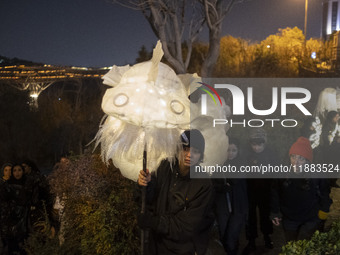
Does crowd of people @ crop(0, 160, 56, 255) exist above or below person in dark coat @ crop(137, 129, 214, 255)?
below

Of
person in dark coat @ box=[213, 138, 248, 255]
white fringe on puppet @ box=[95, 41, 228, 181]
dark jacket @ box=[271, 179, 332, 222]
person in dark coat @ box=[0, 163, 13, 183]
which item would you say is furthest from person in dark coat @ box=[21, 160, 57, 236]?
dark jacket @ box=[271, 179, 332, 222]

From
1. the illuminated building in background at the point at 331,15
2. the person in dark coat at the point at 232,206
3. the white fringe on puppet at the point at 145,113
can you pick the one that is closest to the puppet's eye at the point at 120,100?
the white fringe on puppet at the point at 145,113

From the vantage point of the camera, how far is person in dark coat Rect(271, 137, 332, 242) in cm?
390

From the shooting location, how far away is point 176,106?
298 cm

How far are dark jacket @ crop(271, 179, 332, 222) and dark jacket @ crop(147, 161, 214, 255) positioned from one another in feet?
4.54

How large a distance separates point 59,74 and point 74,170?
27256mm

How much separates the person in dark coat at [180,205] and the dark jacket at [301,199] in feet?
4.54

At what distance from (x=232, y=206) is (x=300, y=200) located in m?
0.88

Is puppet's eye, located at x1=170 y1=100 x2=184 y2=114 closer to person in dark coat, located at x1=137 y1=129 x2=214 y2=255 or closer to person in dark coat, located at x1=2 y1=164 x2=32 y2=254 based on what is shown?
person in dark coat, located at x1=137 y1=129 x2=214 y2=255

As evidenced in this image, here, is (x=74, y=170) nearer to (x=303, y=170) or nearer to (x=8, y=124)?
(x=303, y=170)

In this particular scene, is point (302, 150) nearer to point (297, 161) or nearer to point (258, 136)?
point (297, 161)

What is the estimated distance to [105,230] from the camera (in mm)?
3781

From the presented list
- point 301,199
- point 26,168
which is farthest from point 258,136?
point 26,168

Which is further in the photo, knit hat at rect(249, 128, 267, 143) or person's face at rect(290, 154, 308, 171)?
knit hat at rect(249, 128, 267, 143)
